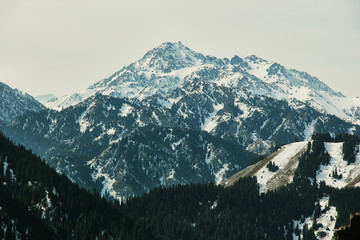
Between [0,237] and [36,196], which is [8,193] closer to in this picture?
[36,196]

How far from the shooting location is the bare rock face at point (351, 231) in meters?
43.8

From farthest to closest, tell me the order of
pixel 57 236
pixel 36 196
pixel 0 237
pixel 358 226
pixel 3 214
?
pixel 36 196, pixel 57 236, pixel 3 214, pixel 0 237, pixel 358 226

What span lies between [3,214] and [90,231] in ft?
126

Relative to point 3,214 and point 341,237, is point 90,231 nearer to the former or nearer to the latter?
point 3,214

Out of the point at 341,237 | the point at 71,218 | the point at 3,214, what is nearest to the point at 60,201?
the point at 71,218

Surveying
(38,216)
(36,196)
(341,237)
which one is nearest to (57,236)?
(38,216)

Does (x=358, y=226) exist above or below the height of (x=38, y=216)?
below

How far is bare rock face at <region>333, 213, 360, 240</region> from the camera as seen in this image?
43750 mm

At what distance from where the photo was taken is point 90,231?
7648 inches

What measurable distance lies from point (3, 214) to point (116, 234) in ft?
158

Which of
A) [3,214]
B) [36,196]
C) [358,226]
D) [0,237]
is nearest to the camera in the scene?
[358,226]

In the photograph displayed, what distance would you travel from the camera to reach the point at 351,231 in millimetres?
43906

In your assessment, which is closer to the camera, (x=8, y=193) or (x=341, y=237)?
(x=341, y=237)

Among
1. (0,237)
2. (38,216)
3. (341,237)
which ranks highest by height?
(38,216)
